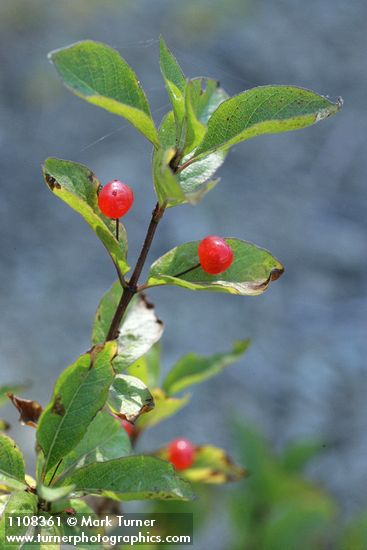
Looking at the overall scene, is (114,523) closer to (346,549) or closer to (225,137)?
(225,137)

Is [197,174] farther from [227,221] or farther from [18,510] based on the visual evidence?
[227,221]

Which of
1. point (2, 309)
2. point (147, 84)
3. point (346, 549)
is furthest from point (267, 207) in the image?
point (346, 549)

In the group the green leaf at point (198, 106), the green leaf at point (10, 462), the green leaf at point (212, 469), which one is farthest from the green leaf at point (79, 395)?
the green leaf at point (212, 469)

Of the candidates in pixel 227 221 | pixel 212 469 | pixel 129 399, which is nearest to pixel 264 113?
pixel 129 399

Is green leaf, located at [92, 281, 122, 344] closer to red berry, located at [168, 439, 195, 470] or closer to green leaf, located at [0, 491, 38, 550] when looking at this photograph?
green leaf, located at [0, 491, 38, 550]

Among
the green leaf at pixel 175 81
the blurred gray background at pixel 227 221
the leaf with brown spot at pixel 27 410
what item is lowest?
the leaf with brown spot at pixel 27 410

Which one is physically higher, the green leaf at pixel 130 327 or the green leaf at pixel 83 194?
the green leaf at pixel 83 194

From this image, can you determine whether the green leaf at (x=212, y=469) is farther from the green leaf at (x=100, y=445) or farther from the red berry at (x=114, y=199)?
the red berry at (x=114, y=199)
